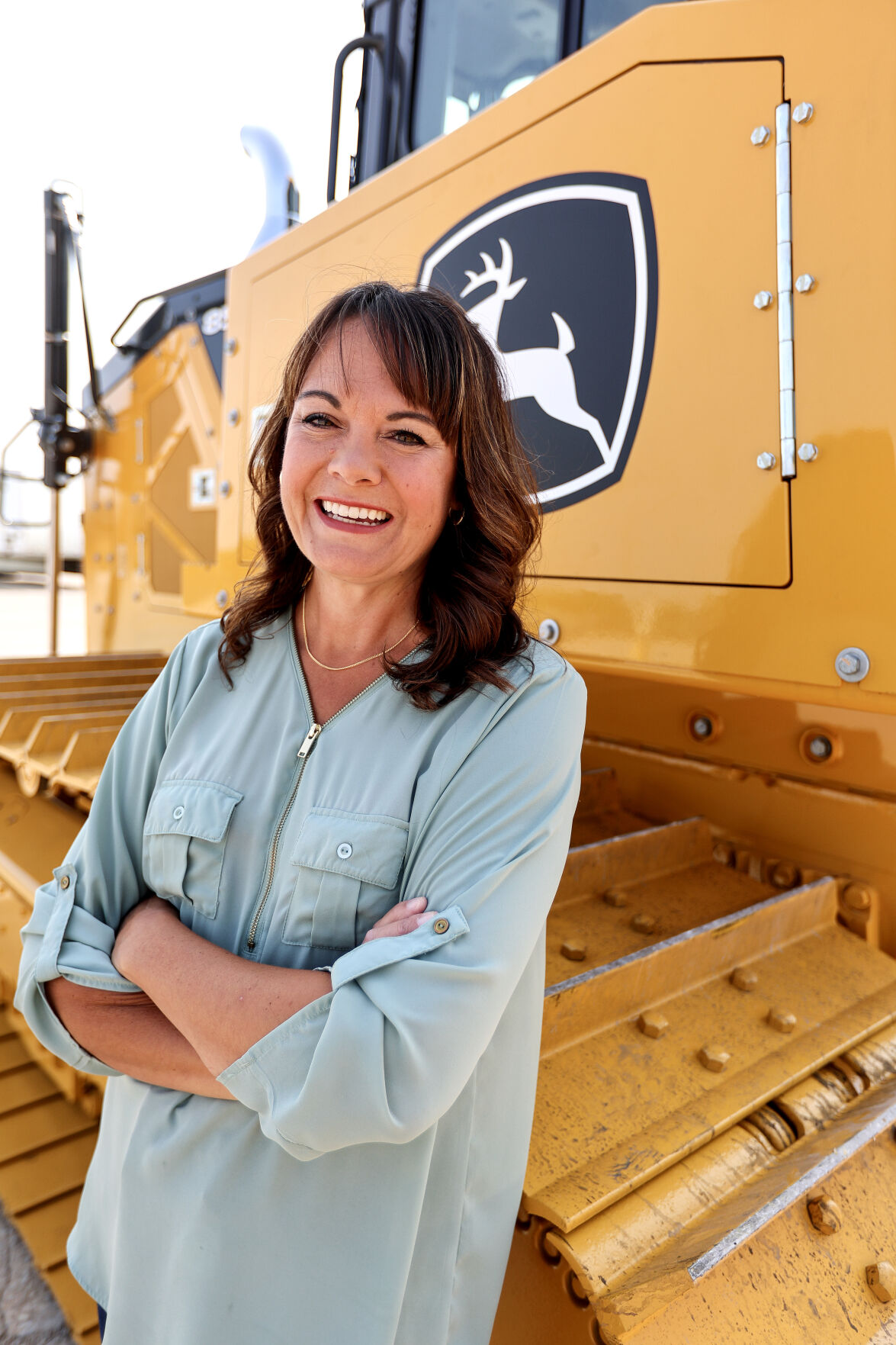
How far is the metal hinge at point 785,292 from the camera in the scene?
1406 millimetres

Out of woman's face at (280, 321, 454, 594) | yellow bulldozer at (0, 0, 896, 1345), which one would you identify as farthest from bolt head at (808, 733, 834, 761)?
woman's face at (280, 321, 454, 594)

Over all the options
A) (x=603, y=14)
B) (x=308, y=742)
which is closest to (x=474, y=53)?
(x=603, y=14)

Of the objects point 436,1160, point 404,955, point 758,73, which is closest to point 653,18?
point 758,73

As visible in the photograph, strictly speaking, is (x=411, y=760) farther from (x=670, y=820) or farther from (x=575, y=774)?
(x=670, y=820)

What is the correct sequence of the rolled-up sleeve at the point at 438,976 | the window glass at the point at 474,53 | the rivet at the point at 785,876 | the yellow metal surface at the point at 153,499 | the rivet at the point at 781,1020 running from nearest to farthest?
1. the rolled-up sleeve at the point at 438,976
2. the rivet at the point at 781,1020
3. the rivet at the point at 785,876
4. the window glass at the point at 474,53
5. the yellow metal surface at the point at 153,499

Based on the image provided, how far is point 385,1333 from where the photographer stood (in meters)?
0.97

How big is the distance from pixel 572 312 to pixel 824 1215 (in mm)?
1478

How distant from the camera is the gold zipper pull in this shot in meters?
1.11

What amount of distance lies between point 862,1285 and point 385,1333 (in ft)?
2.22

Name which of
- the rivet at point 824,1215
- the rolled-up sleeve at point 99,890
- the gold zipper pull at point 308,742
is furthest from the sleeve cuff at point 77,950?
the rivet at point 824,1215

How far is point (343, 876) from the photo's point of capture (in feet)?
3.36

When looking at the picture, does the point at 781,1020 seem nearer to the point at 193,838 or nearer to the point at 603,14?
the point at 193,838

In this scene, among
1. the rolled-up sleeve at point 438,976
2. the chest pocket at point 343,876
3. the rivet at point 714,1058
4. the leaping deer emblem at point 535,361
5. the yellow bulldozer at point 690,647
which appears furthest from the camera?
the leaping deer emblem at point 535,361

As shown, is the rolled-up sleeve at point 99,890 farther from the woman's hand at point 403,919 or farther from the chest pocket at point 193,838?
the woman's hand at point 403,919
